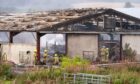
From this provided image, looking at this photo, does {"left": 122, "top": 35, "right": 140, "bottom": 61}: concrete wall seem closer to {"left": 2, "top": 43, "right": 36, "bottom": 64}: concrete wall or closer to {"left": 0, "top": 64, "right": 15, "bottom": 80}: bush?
{"left": 2, "top": 43, "right": 36, "bottom": 64}: concrete wall

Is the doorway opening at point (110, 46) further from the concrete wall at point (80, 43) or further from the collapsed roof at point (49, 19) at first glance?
the collapsed roof at point (49, 19)

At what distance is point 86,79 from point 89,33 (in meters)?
12.2

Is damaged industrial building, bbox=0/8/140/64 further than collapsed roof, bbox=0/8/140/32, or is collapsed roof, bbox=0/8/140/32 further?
damaged industrial building, bbox=0/8/140/64

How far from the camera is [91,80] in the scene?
21.9 m

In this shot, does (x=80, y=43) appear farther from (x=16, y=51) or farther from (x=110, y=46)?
(x=16, y=51)

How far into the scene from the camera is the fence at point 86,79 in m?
21.5

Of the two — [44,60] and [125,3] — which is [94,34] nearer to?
[44,60]

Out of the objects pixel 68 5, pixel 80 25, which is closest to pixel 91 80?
pixel 80 25

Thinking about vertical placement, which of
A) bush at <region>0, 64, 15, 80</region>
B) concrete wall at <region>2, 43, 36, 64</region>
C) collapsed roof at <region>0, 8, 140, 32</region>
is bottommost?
bush at <region>0, 64, 15, 80</region>

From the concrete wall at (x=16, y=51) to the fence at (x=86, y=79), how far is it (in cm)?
1183

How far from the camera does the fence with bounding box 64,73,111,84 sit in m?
21.5

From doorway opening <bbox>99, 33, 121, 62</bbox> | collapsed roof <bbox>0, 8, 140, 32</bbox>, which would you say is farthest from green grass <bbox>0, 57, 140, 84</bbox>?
collapsed roof <bbox>0, 8, 140, 32</bbox>

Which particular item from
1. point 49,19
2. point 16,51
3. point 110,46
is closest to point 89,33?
point 110,46

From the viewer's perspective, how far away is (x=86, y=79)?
2192 cm
